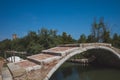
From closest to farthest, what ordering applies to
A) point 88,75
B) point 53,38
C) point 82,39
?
point 88,75 → point 53,38 → point 82,39

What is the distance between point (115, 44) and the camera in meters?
22.2

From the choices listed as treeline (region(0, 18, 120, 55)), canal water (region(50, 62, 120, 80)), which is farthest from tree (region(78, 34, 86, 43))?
canal water (region(50, 62, 120, 80))

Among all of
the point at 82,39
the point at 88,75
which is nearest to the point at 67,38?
the point at 82,39

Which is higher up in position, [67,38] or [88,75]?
[67,38]

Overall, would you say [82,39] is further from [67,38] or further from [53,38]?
[53,38]

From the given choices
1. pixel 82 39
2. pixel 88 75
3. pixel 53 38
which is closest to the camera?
pixel 88 75

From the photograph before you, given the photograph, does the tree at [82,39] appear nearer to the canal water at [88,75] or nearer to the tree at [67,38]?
the tree at [67,38]

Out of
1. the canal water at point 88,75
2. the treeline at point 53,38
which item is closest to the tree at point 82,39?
the treeline at point 53,38

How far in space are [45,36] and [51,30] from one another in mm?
1549

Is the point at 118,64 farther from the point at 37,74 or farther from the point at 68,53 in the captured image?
the point at 37,74

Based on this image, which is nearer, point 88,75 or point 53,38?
point 88,75

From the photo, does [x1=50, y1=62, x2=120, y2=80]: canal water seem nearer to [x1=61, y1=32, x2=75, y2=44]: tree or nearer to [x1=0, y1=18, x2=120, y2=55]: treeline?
[x1=0, y1=18, x2=120, y2=55]: treeline

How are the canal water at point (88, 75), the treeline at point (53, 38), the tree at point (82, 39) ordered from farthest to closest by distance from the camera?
the tree at point (82, 39) → the treeline at point (53, 38) → the canal water at point (88, 75)

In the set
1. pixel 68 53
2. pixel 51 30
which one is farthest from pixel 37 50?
pixel 68 53
